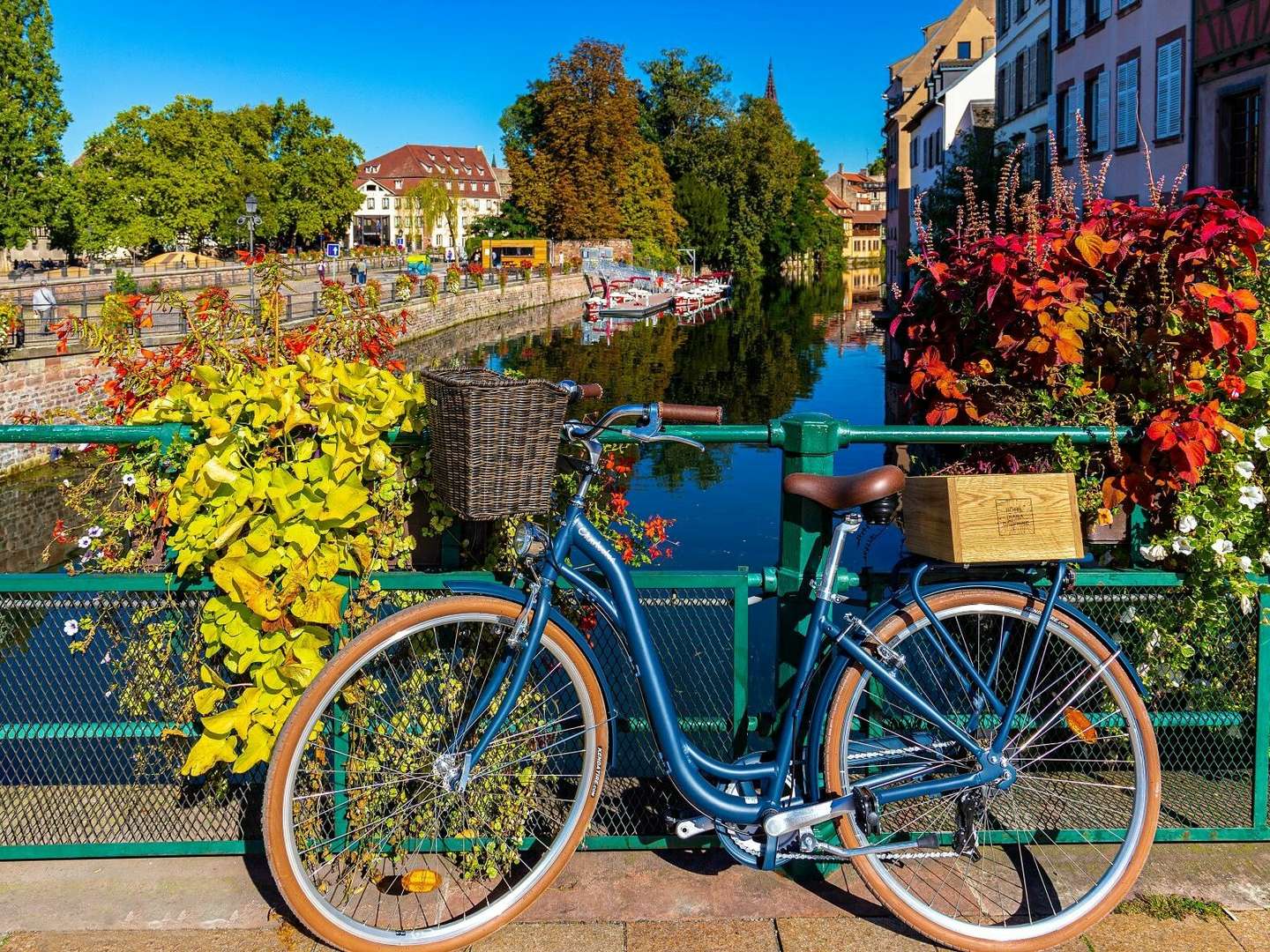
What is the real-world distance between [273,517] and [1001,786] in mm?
1833

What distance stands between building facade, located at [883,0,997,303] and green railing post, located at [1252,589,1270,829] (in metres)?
46.1

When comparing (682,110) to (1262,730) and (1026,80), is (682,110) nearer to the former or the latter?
(1026,80)

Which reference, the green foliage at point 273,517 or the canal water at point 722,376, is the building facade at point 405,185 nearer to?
the canal water at point 722,376

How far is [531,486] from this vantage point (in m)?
2.97

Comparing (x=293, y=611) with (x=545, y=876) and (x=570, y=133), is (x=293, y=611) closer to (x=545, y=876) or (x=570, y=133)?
(x=545, y=876)

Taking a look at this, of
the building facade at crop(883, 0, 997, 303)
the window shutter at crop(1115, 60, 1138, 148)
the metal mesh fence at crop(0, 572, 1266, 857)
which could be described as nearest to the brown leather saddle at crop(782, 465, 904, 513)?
the metal mesh fence at crop(0, 572, 1266, 857)

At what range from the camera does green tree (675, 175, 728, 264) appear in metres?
78.4

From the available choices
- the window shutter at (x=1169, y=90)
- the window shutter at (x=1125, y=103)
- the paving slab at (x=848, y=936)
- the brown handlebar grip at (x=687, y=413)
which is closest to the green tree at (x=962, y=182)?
the window shutter at (x=1125, y=103)

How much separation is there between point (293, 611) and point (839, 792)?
4.39ft

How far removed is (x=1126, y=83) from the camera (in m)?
Result: 24.4

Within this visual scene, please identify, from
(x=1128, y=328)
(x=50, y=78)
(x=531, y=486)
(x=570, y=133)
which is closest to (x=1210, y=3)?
(x=1128, y=328)

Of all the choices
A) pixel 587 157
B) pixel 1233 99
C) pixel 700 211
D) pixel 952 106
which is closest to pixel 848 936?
pixel 1233 99

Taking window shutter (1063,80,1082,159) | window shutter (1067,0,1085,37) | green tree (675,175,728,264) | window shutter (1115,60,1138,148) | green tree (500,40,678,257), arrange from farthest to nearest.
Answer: green tree (675,175,728,264) → green tree (500,40,678,257) → window shutter (1063,80,1082,159) → window shutter (1067,0,1085,37) → window shutter (1115,60,1138,148)

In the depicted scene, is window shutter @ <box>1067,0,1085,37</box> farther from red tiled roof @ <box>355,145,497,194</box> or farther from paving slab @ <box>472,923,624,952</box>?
red tiled roof @ <box>355,145,497,194</box>
